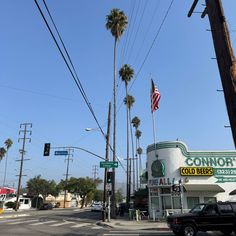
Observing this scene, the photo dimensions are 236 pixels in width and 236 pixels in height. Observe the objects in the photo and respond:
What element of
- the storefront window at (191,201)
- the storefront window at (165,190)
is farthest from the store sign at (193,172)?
the storefront window at (191,201)

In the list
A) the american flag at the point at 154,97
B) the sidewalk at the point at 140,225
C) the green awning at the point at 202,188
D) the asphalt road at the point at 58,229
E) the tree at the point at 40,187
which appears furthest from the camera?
the tree at the point at 40,187

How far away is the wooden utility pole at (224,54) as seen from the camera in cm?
855

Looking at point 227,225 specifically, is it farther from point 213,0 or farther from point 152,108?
point 152,108

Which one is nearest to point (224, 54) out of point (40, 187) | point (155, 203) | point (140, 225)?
point (140, 225)

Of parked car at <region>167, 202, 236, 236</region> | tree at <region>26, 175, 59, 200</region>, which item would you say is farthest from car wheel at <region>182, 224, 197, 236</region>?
tree at <region>26, 175, 59, 200</region>

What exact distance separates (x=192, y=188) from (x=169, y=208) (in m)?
3.08

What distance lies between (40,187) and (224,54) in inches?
4129

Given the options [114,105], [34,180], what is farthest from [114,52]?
[34,180]

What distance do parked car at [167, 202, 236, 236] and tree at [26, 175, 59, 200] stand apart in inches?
3727

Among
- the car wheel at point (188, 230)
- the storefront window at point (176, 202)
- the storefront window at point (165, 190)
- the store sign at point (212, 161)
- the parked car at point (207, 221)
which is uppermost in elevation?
the store sign at point (212, 161)

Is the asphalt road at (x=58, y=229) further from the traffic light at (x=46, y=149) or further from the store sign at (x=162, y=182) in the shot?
the store sign at (x=162, y=182)

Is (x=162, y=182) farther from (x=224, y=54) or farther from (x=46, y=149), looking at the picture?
(x=224, y=54)

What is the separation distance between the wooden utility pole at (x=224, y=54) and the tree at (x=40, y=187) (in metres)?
104

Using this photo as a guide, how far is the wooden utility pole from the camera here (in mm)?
8555
